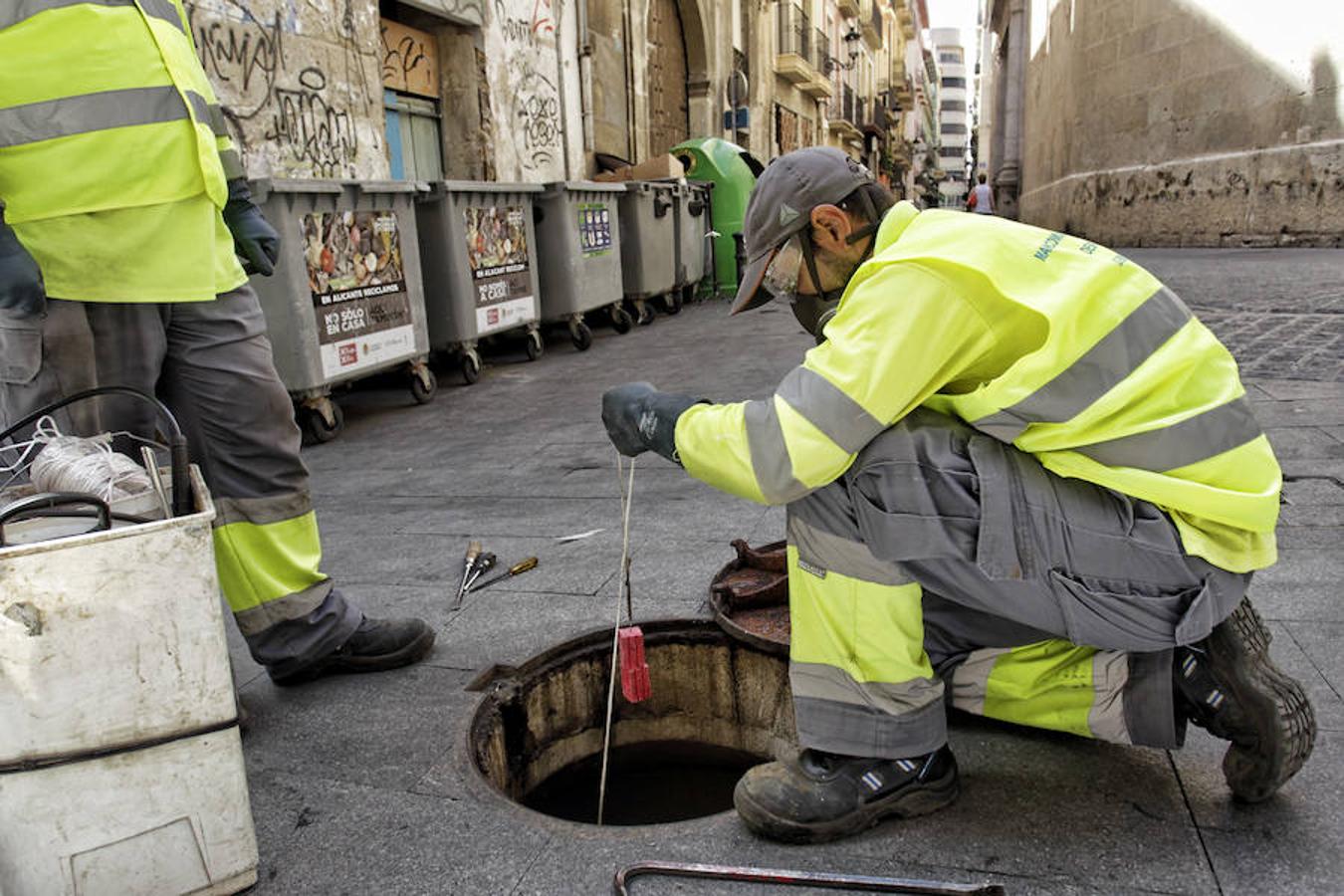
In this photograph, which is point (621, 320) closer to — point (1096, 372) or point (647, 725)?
point (647, 725)

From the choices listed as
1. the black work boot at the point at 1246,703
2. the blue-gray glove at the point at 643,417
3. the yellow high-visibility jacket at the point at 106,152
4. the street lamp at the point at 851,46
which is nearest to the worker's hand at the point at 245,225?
the yellow high-visibility jacket at the point at 106,152

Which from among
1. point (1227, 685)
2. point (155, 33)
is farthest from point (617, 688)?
point (155, 33)

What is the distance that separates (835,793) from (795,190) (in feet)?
3.52

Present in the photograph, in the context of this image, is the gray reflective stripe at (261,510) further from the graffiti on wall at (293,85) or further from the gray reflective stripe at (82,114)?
the graffiti on wall at (293,85)

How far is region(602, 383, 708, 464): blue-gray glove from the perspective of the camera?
177 cm

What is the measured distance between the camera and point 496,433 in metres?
5.34

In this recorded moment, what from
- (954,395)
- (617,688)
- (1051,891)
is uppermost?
(954,395)

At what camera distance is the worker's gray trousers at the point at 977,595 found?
1.59 metres

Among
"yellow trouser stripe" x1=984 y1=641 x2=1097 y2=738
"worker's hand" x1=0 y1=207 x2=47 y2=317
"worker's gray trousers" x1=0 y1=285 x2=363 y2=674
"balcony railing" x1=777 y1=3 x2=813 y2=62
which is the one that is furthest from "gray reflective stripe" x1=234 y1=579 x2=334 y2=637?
"balcony railing" x1=777 y1=3 x2=813 y2=62

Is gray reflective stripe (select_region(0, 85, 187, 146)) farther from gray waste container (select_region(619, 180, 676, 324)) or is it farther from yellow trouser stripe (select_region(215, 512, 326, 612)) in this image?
gray waste container (select_region(619, 180, 676, 324))

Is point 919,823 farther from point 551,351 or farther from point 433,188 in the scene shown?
point 551,351

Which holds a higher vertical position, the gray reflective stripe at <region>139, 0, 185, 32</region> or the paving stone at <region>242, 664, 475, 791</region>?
the gray reflective stripe at <region>139, 0, 185, 32</region>

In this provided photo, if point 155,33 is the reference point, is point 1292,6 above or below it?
above

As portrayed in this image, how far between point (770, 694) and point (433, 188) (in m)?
4.89
